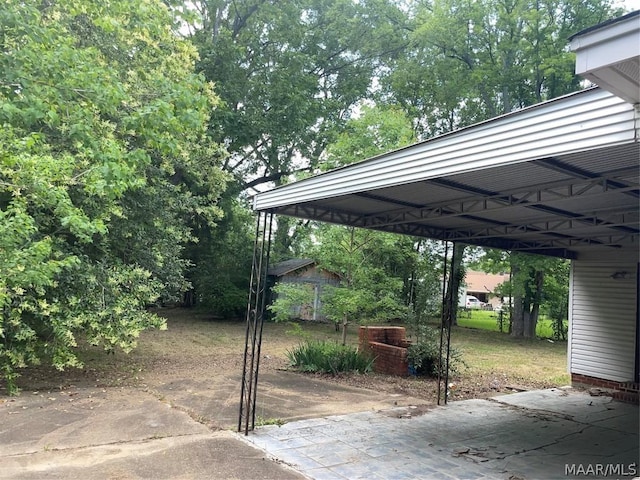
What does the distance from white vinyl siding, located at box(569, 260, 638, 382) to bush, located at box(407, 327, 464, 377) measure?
215 centimetres

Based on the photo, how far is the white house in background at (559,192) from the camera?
99.5 inches

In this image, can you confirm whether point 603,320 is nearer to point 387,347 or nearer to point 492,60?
point 387,347

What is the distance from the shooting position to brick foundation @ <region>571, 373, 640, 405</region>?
7746 mm

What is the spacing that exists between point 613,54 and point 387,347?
784 cm

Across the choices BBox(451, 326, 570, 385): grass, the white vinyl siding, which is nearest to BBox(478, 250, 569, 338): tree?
BBox(451, 326, 570, 385): grass

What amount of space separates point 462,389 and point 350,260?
316cm

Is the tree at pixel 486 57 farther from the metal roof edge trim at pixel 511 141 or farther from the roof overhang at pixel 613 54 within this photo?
the roof overhang at pixel 613 54

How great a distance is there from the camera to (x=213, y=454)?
4473 mm

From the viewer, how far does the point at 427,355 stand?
9086 mm

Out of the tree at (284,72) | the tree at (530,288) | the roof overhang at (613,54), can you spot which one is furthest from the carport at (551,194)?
the tree at (530,288)

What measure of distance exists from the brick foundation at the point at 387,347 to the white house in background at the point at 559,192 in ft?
9.13

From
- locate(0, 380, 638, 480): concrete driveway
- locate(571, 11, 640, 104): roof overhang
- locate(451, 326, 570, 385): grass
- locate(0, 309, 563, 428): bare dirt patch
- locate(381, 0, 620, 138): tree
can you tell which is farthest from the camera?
locate(381, 0, 620, 138): tree

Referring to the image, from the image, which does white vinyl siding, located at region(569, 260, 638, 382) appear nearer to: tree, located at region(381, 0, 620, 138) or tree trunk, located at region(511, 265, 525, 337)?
tree trunk, located at region(511, 265, 525, 337)

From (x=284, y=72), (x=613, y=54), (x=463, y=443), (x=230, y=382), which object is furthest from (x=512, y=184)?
(x=284, y=72)
